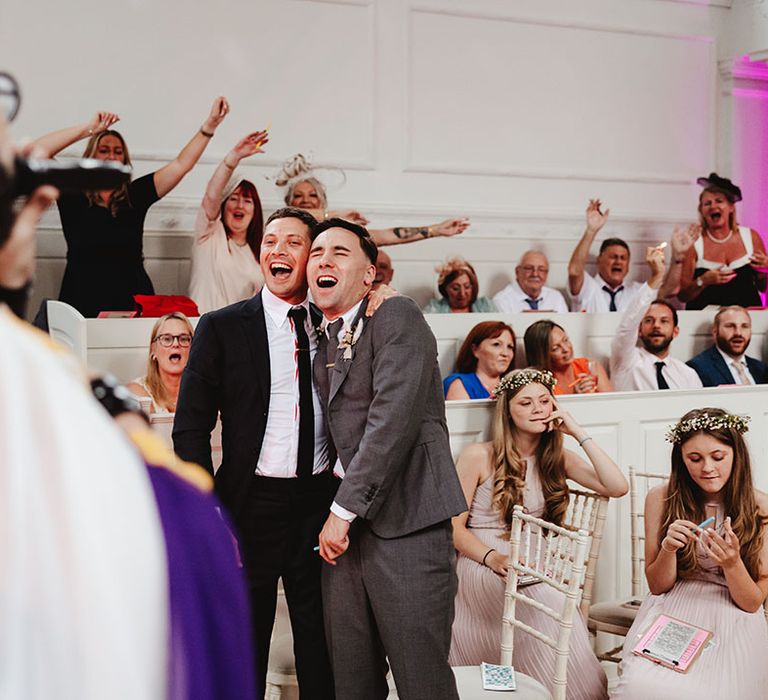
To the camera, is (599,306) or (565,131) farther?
(565,131)

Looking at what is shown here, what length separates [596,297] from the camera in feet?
22.4

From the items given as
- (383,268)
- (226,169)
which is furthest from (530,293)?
(226,169)

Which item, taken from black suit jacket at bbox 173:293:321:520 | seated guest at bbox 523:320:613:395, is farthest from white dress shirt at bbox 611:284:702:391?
black suit jacket at bbox 173:293:321:520

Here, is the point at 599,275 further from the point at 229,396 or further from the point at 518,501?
the point at 229,396

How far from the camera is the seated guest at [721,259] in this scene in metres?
6.67

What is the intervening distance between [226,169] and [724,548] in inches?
116

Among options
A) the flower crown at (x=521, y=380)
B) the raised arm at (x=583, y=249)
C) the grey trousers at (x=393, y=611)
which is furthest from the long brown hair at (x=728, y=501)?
the raised arm at (x=583, y=249)

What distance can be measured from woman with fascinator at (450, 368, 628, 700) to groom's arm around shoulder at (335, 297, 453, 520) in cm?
99

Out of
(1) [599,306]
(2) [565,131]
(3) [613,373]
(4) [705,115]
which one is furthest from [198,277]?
(4) [705,115]

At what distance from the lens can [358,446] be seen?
8.48 ft

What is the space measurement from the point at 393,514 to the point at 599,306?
448 centimetres

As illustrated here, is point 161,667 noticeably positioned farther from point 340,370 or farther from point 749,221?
point 749,221

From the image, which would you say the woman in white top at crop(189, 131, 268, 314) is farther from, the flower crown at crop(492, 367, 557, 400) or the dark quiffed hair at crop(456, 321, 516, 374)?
the flower crown at crop(492, 367, 557, 400)

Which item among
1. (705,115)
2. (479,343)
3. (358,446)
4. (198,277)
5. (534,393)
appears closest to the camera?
(358,446)
